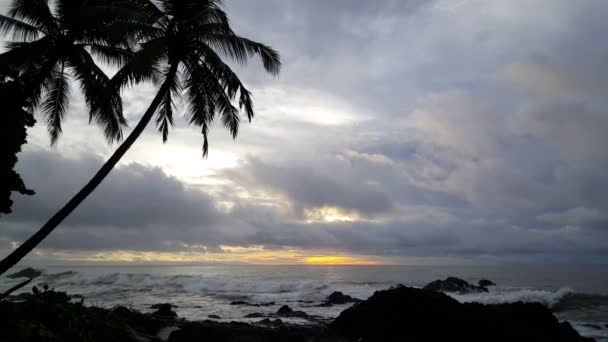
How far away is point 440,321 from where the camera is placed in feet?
46.2

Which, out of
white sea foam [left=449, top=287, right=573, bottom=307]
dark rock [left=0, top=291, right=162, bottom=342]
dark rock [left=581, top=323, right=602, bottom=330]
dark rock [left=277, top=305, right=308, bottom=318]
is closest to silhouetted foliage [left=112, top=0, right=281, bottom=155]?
dark rock [left=0, top=291, right=162, bottom=342]

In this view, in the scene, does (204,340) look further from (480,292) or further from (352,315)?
(480,292)

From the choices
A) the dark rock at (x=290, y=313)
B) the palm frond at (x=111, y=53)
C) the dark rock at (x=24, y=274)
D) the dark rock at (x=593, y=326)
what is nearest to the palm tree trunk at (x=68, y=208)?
the palm frond at (x=111, y=53)

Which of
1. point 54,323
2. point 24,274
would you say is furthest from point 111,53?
point 24,274

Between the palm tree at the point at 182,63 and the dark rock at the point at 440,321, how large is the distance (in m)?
8.47

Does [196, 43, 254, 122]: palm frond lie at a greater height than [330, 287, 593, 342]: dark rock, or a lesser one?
greater

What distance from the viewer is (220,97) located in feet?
40.9

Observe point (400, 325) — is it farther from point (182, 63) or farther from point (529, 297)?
point (529, 297)

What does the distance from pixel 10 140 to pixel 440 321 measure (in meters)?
13.4

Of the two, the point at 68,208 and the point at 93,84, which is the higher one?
the point at 93,84

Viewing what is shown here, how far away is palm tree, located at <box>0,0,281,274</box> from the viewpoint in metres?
10.2

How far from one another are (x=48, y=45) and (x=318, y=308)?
21.1 m

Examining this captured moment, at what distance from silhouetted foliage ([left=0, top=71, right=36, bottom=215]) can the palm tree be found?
40.9 inches

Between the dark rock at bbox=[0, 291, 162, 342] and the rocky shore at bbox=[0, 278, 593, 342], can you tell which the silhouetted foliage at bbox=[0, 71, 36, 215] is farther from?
the rocky shore at bbox=[0, 278, 593, 342]
